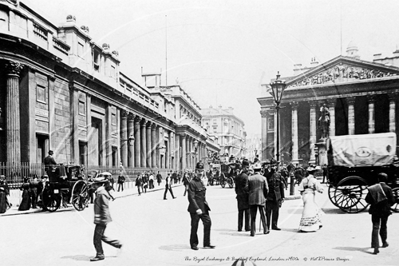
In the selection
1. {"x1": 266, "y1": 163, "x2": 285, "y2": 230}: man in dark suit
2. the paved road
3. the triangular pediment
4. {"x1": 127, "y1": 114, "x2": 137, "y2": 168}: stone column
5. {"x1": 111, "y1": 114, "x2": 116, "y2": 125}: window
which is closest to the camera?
the paved road

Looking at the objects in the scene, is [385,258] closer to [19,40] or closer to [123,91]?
[19,40]

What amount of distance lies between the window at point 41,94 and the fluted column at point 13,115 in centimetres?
178

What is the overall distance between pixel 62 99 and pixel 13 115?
5282 millimetres

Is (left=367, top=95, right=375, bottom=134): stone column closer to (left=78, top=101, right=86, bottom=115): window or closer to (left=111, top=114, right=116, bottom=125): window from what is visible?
(left=111, top=114, right=116, bottom=125): window

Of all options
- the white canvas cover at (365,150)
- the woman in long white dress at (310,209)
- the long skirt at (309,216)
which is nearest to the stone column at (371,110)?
the white canvas cover at (365,150)

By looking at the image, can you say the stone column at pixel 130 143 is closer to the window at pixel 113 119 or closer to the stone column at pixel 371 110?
the window at pixel 113 119

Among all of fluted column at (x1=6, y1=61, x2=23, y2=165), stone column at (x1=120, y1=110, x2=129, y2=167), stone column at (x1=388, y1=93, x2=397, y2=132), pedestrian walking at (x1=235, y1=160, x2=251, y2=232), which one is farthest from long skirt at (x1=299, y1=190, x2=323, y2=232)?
stone column at (x1=388, y1=93, x2=397, y2=132)

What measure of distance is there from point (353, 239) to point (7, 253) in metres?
7.39

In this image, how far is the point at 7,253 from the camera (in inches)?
322

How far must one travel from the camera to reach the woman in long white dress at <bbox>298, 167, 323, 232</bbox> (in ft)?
33.1

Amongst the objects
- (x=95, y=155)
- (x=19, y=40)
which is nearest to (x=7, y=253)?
(x=19, y=40)

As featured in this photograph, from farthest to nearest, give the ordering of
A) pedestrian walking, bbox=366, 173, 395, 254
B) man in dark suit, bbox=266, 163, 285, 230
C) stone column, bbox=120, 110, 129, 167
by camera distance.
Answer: stone column, bbox=120, 110, 129, 167 < man in dark suit, bbox=266, 163, 285, 230 < pedestrian walking, bbox=366, 173, 395, 254

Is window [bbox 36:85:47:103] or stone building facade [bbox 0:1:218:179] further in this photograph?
window [bbox 36:85:47:103]

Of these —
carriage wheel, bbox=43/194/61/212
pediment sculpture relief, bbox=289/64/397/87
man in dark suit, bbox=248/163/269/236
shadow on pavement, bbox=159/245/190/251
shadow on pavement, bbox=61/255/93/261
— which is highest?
pediment sculpture relief, bbox=289/64/397/87
